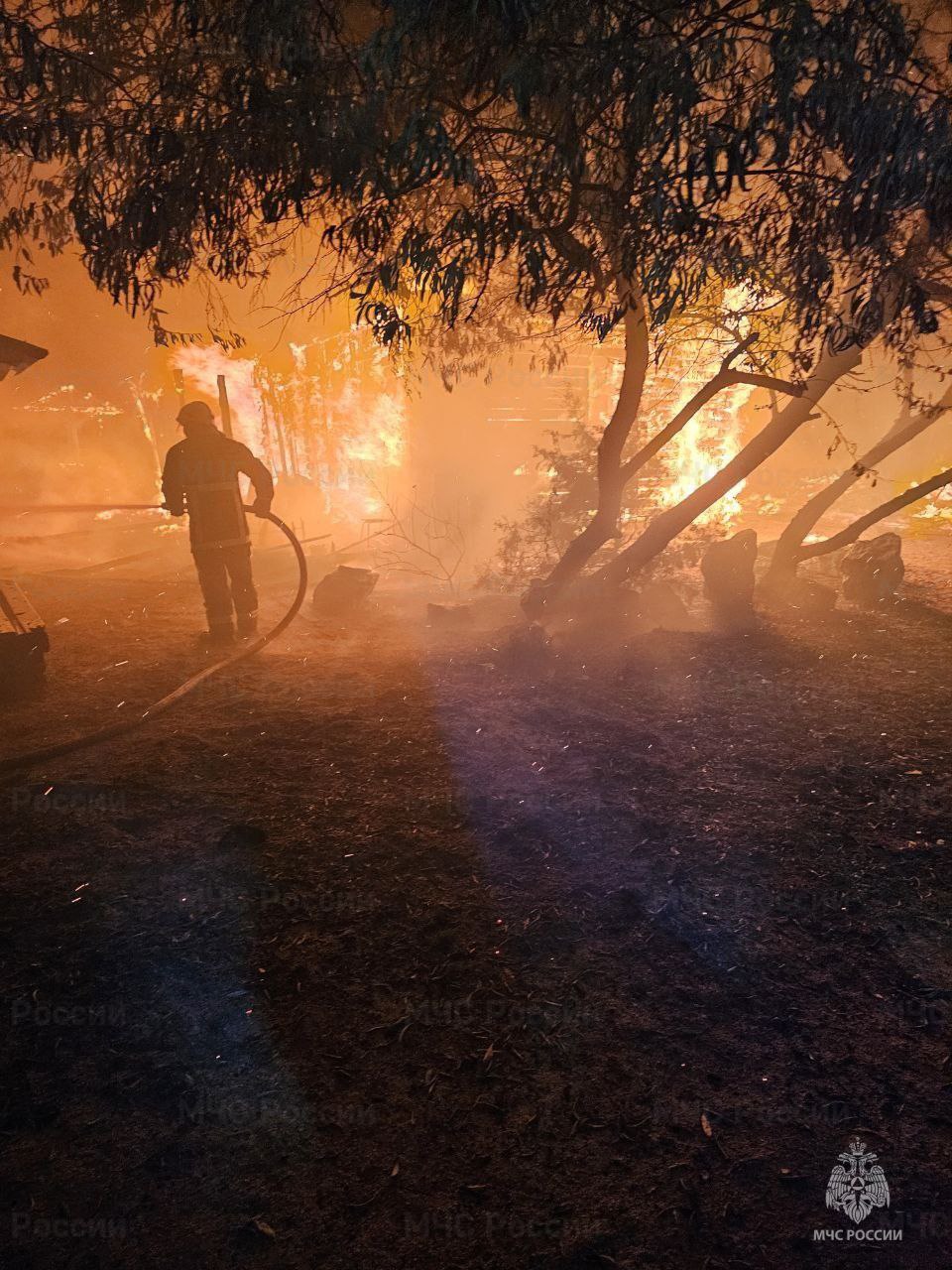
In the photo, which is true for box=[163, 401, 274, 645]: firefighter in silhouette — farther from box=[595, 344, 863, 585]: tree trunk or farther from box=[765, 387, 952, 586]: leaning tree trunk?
box=[765, 387, 952, 586]: leaning tree trunk

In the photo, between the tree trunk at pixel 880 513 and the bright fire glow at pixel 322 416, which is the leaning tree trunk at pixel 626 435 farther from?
the bright fire glow at pixel 322 416

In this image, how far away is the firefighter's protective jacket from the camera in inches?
301

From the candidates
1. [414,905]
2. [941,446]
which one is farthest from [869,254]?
[941,446]

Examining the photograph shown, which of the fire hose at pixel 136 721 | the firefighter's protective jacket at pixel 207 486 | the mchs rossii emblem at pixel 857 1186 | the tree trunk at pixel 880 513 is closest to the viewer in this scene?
the mchs rossii emblem at pixel 857 1186

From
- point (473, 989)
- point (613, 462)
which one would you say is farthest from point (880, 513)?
point (473, 989)

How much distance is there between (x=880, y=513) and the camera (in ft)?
34.3

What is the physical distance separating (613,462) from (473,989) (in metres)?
6.77

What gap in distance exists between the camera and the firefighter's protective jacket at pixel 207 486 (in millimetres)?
7656

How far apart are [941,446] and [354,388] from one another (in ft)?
81.3

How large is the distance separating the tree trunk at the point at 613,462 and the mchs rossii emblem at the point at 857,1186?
7.06 m

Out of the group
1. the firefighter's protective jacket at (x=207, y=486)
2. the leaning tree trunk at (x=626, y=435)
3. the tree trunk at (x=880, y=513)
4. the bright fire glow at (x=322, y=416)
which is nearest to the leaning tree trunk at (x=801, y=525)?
the tree trunk at (x=880, y=513)

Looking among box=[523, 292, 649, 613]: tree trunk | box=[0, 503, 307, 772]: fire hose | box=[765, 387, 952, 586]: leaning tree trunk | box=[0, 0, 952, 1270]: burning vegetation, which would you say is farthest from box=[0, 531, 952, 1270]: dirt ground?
box=[765, 387, 952, 586]: leaning tree trunk

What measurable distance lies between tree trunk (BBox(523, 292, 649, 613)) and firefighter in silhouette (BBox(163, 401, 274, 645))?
3836 millimetres

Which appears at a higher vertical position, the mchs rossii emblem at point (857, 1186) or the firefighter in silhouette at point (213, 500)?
the firefighter in silhouette at point (213, 500)
